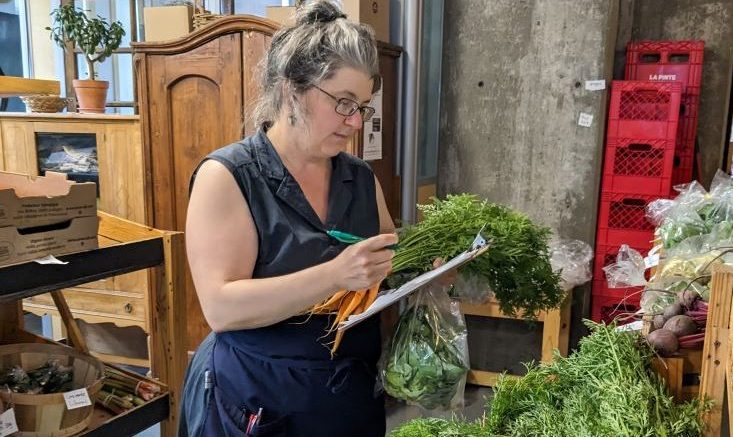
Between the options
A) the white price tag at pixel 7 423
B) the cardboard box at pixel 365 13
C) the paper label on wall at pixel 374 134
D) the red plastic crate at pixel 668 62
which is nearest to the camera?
the white price tag at pixel 7 423

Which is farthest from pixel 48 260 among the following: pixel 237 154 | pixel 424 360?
pixel 424 360

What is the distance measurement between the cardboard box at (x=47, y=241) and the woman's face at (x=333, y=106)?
0.70 meters

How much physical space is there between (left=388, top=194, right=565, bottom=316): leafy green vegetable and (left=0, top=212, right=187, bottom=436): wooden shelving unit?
79 cm

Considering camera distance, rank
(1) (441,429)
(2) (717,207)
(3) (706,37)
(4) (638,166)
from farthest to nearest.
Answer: (3) (706,37)
(4) (638,166)
(2) (717,207)
(1) (441,429)

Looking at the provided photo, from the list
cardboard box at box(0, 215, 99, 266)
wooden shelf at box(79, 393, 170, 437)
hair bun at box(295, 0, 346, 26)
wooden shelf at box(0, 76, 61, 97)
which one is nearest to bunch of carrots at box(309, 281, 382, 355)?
hair bun at box(295, 0, 346, 26)

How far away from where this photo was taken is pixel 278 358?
A: 135 cm

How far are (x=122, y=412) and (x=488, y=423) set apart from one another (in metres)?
1.12

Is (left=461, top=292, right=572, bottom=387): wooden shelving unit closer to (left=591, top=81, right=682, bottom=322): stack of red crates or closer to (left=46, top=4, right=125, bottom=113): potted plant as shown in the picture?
(left=591, top=81, right=682, bottom=322): stack of red crates

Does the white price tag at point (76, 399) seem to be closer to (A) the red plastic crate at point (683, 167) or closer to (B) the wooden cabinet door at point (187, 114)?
(B) the wooden cabinet door at point (187, 114)

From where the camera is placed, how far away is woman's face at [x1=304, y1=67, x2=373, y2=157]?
1.30 m

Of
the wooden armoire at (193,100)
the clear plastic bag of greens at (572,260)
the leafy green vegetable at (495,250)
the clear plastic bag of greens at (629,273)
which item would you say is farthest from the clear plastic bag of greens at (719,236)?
the wooden armoire at (193,100)

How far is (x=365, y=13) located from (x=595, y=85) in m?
1.31

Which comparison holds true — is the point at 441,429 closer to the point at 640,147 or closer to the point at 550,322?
the point at 550,322

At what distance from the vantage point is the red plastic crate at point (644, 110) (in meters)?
3.22
